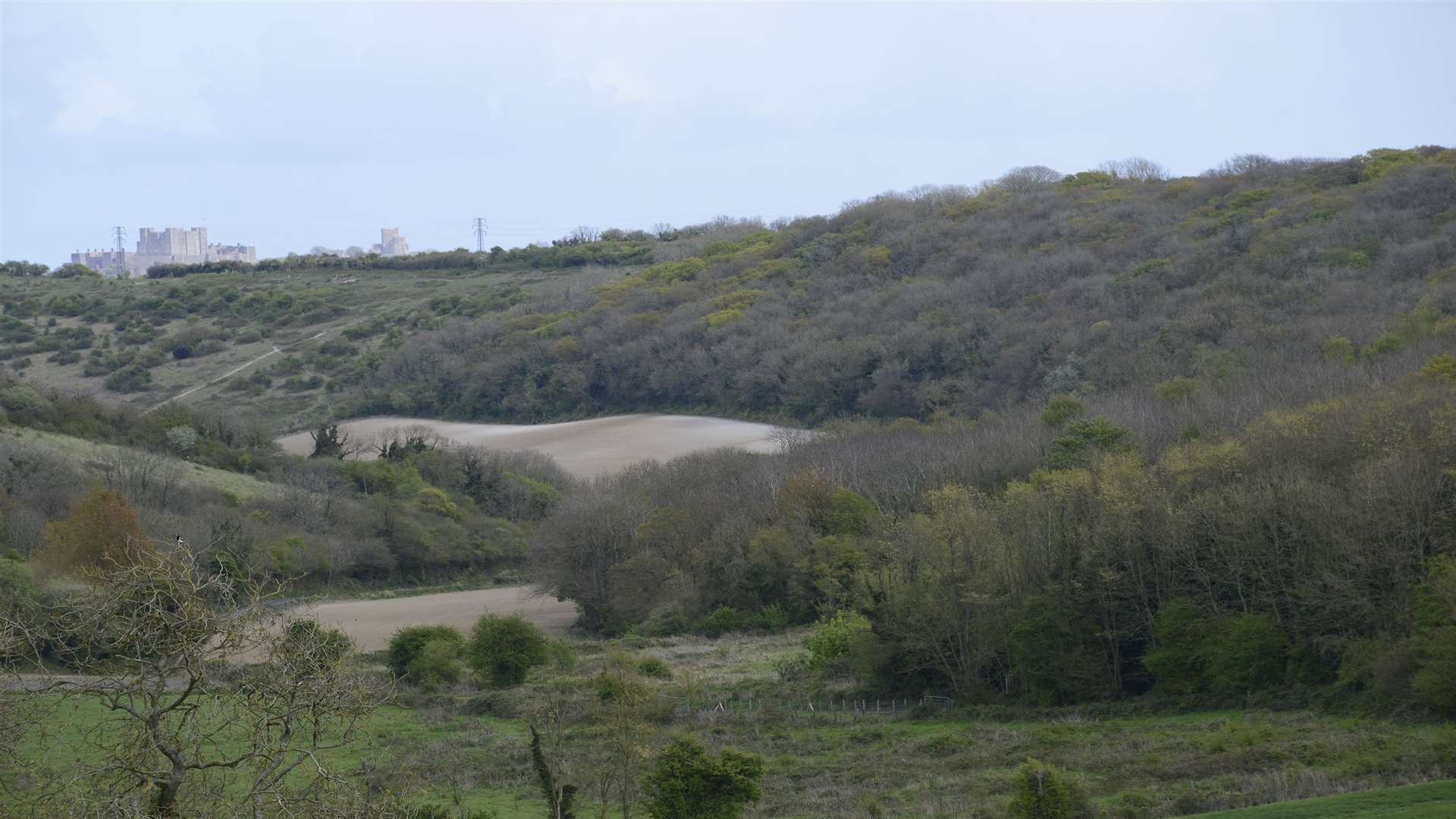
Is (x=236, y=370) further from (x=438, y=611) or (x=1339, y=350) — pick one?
(x=1339, y=350)

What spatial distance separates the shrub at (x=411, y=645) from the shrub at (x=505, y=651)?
1.41 meters

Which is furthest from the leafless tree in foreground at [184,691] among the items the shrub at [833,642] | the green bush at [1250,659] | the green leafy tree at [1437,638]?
the shrub at [833,642]

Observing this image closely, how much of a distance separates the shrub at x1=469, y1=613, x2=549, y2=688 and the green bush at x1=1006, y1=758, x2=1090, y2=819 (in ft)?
74.2

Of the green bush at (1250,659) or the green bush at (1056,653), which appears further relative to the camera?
the green bush at (1056,653)

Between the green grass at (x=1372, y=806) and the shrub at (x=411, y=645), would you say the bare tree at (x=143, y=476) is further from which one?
the green grass at (x=1372, y=806)

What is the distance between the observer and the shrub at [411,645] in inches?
1612

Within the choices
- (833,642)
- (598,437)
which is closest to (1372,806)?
(833,642)

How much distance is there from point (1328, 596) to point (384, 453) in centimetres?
6749

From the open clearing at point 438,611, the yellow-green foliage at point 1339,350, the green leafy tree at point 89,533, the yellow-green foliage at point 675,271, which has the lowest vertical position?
the open clearing at point 438,611

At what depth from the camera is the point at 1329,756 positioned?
23.0m

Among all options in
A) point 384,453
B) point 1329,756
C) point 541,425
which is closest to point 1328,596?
point 1329,756

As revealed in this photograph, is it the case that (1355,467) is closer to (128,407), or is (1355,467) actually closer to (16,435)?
(16,435)

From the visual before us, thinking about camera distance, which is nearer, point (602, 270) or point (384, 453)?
point (384, 453)

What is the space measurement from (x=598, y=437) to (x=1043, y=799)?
7316cm
